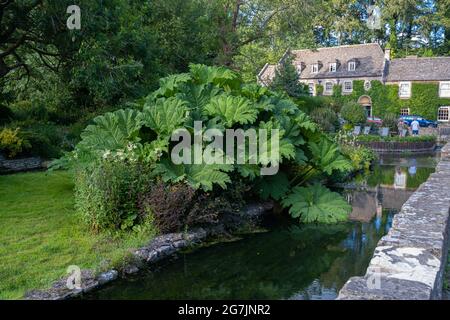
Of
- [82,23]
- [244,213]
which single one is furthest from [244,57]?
[244,213]

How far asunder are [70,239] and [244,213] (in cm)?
327

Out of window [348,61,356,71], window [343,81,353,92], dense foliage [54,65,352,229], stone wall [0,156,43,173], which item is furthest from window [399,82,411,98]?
stone wall [0,156,43,173]

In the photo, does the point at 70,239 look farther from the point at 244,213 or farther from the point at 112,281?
the point at 244,213

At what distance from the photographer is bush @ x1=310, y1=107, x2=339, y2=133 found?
23469 millimetres

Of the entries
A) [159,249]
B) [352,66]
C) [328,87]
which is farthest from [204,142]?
[328,87]

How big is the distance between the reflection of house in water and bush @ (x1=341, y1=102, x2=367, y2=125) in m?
15.0

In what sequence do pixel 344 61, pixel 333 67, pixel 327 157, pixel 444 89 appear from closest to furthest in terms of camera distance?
pixel 327 157, pixel 444 89, pixel 344 61, pixel 333 67

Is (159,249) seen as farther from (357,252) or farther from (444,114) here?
(444,114)

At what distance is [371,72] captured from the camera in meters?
40.9

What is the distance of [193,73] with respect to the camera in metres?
9.62

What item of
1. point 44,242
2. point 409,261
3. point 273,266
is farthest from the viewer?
point 44,242

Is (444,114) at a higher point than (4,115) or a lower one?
higher

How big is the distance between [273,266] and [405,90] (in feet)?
124

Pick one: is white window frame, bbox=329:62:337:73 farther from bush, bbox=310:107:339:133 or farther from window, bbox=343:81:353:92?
bush, bbox=310:107:339:133
